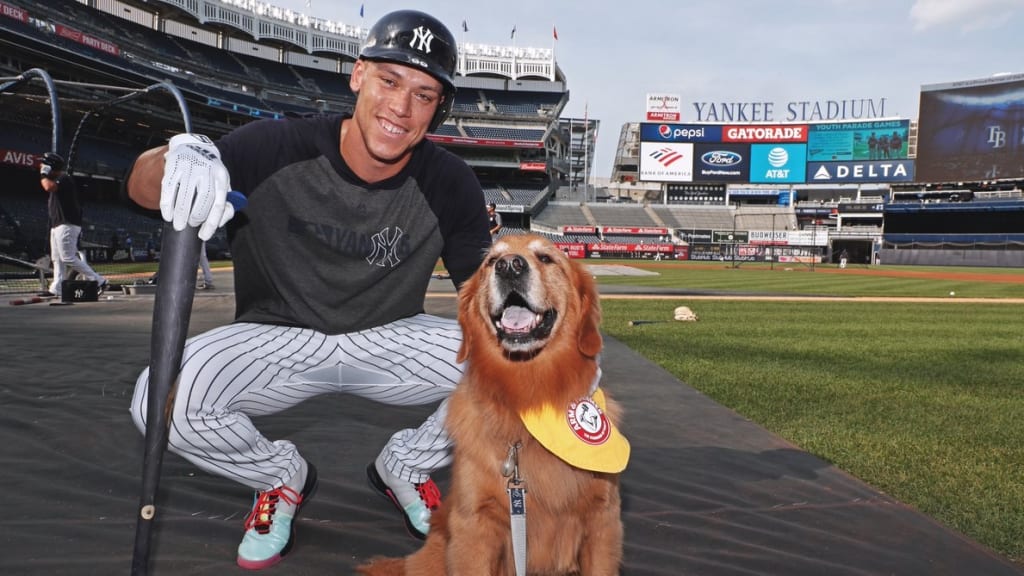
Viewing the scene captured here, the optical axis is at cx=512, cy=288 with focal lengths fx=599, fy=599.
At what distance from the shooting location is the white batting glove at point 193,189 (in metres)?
2.18

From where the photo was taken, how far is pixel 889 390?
5633 millimetres

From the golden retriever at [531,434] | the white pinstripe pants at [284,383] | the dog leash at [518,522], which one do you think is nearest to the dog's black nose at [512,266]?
the golden retriever at [531,434]

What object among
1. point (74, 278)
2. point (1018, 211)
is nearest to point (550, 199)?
point (1018, 211)

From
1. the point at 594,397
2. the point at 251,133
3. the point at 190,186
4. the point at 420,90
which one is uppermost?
the point at 420,90

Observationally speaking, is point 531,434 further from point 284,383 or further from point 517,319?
point 284,383

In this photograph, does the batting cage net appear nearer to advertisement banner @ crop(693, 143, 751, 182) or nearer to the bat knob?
the bat knob

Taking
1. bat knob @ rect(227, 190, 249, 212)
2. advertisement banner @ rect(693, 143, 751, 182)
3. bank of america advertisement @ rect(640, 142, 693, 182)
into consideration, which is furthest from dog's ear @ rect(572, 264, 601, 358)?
advertisement banner @ rect(693, 143, 751, 182)

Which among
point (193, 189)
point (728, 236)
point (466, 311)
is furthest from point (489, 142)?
point (193, 189)

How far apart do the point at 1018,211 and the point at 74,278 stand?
58.6m

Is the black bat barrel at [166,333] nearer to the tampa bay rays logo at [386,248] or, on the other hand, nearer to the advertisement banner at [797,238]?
the tampa bay rays logo at [386,248]

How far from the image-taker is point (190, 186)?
218 centimetres

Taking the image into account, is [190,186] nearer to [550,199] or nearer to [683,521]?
[683,521]

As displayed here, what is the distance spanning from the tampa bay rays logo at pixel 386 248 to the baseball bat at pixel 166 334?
0.87 metres

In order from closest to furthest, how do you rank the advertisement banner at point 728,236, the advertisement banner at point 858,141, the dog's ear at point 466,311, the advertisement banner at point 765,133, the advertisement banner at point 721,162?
the dog's ear at point 466,311, the advertisement banner at point 728,236, the advertisement banner at point 858,141, the advertisement banner at point 765,133, the advertisement banner at point 721,162
